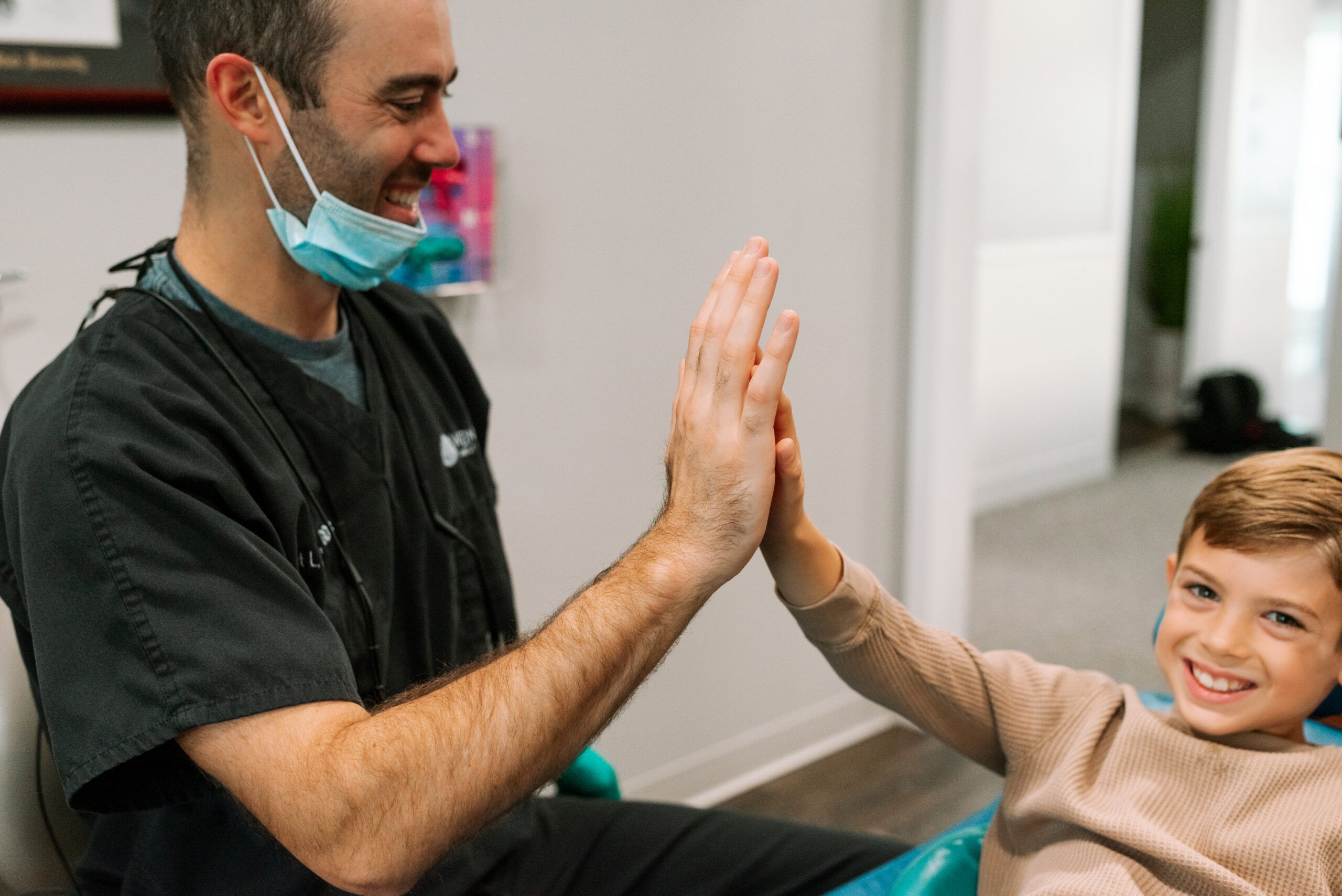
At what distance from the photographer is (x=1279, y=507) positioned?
1.05 meters

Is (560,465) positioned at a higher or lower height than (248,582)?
lower

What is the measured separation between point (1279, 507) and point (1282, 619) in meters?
0.11

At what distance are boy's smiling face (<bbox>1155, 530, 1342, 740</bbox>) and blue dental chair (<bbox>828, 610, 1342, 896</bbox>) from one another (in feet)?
0.26

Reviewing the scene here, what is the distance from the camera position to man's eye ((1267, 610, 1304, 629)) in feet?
3.43

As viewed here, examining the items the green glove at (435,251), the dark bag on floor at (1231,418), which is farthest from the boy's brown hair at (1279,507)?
the dark bag on floor at (1231,418)

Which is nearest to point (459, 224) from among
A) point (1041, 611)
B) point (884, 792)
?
point (884, 792)

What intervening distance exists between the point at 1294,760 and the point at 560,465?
4.17 ft

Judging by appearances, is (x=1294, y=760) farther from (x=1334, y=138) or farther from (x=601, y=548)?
(x=1334, y=138)

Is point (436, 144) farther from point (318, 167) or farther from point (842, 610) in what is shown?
point (842, 610)

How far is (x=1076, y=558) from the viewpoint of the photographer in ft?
12.3

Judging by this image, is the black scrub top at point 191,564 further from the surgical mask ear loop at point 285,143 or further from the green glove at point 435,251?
the green glove at point 435,251

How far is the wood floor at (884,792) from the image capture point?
2270 mm

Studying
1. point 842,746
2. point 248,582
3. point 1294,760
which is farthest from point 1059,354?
point 248,582

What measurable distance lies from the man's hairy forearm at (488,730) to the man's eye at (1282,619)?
56cm
